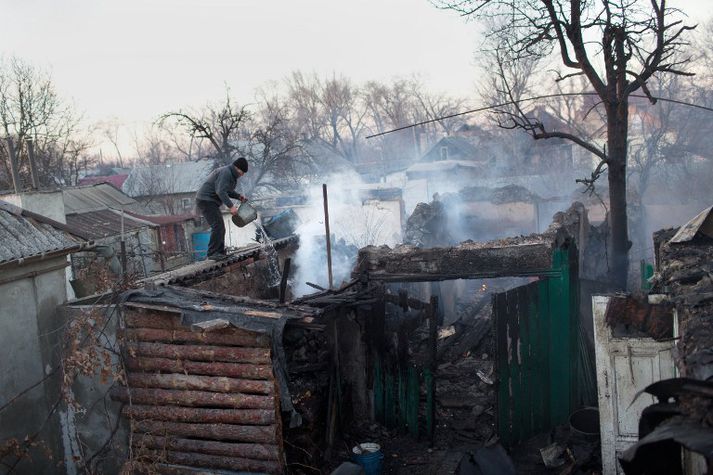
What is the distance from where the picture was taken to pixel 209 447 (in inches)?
268

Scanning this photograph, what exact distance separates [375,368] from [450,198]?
16419 mm

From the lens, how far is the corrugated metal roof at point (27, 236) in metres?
7.24

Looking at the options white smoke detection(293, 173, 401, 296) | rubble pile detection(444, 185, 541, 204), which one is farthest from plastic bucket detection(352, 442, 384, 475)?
rubble pile detection(444, 185, 541, 204)

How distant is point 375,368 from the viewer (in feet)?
31.1

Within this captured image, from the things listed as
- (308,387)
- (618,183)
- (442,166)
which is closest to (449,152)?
(442,166)

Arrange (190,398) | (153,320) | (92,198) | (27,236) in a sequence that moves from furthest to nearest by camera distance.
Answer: (92,198)
(27,236)
(153,320)
(190,398)

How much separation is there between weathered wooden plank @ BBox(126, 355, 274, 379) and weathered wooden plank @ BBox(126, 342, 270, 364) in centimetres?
5

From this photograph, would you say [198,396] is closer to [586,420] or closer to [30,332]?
[30,332]

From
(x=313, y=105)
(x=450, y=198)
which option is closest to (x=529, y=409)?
(x=450, y=198)

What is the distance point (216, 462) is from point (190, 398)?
78cm

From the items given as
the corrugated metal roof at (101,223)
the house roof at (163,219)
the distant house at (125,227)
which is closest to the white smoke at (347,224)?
the distant house at (125,227)

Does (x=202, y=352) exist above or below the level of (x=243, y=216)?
below

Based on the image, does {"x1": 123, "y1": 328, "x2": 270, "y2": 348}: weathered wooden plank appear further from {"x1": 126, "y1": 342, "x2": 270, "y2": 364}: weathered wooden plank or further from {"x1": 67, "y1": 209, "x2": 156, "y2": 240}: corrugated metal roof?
{"x1": 67, "y1": 209, "x2": 156, "y2": 240}: corrugated metal roof

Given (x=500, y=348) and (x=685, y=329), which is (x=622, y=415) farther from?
(x=685, y=329)
